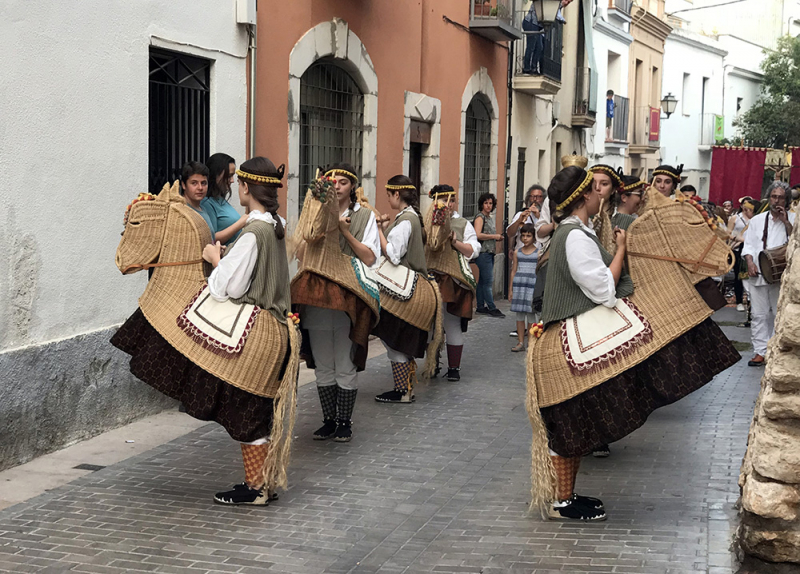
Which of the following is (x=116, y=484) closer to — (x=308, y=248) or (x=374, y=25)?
(x=308, y=248)

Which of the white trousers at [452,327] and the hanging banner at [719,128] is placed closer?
the white trousers at [452,327]

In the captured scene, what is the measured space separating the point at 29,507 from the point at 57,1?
10.5 feet

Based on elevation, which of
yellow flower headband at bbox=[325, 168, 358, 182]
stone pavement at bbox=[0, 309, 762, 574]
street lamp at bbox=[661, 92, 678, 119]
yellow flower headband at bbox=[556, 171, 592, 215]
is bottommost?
stone pavement at bbox=[0, 309, 762, 574]

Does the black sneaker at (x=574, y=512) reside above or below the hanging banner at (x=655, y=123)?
below

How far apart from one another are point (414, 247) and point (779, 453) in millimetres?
4377

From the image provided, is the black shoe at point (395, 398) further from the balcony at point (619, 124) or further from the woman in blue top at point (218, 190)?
the balcony at point (619, 124)

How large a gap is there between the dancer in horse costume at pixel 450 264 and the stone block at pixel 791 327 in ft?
15.8

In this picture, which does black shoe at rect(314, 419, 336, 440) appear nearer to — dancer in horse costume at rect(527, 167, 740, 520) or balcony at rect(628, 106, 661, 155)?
dancer in horse costume at rect(527, 167, 740, 520)

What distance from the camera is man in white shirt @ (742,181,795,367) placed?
10.4 m

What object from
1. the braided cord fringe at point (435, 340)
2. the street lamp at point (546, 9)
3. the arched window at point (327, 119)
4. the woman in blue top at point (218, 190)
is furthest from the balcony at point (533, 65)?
the woman in blue top at point (218, 190)

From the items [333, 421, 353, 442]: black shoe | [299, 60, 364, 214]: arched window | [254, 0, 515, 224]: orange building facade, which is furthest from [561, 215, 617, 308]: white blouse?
[299, 60, 364, 214]: arched window

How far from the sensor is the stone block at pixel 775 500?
14.6ft

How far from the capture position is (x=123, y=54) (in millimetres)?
7477

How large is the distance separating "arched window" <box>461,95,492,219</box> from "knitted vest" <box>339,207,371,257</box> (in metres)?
9.17
